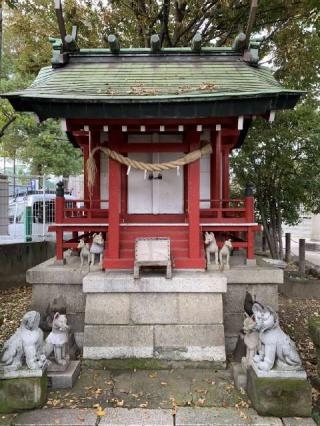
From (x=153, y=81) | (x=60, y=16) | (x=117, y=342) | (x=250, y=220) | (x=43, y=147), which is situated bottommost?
(x=117, y=342)

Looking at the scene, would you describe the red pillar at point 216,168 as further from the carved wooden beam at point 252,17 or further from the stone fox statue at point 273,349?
the stone fox statue at point 273,349

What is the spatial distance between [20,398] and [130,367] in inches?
63.2

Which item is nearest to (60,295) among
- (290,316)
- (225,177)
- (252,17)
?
(225,177)

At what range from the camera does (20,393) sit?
377cm

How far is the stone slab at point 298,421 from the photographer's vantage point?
3512 mm

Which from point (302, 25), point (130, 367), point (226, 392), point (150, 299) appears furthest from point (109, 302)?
point (302, 25)

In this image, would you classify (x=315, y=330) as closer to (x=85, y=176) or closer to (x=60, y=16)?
(x=85, y=176)

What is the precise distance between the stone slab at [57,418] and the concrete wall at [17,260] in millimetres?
6829

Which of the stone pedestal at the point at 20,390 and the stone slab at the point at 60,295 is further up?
the stone slab at the point at 60,295

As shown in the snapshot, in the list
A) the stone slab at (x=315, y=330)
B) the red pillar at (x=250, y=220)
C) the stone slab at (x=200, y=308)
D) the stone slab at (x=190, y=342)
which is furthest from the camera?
the red pillar at (x=250, y=220)

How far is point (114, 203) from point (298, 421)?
3.88 metres

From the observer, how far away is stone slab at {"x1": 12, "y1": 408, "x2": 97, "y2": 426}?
11.7ft

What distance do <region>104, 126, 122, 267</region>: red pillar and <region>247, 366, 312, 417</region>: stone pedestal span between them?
9.63 feet

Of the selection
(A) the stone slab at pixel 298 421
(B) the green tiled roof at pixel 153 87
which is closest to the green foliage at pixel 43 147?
(B) the green tiled roof at pixel 153 87
